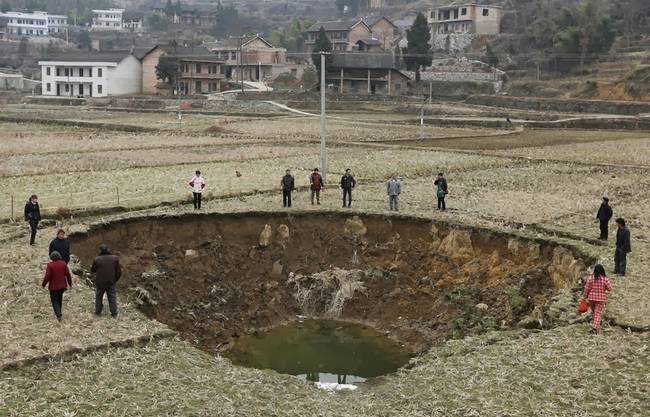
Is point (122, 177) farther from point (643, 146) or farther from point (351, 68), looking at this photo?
point (351, 68)

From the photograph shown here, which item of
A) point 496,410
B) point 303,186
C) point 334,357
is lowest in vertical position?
point 334,357

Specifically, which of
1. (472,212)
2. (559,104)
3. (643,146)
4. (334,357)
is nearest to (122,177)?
(472,212)

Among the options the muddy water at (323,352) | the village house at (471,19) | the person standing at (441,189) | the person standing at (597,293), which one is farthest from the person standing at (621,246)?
the village house at (471,19)

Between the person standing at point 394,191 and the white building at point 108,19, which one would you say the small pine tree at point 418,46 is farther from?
the white building at point 108,19

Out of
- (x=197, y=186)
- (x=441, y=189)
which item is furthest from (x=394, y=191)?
(x=197, y=186)

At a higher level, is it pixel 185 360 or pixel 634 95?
pixel 634 95

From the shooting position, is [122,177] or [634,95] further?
[634,95]

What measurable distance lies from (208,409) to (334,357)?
311 inches

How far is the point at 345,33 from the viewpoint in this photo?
118938 mm

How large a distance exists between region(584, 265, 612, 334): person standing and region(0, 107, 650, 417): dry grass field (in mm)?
307

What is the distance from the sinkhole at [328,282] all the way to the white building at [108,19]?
594 feet

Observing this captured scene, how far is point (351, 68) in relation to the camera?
314ft

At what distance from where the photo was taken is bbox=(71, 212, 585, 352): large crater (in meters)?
20.4

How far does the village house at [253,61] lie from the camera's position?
110375 millimetres
